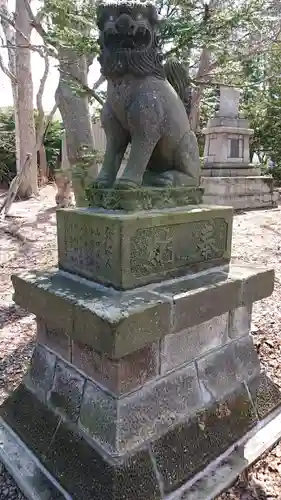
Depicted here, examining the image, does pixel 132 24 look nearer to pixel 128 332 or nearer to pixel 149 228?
pixel 149 228

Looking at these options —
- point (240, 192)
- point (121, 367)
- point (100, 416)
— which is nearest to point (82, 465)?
point (100, 416)

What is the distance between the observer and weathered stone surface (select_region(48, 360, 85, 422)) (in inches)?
65.5

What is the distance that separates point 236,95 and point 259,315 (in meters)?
6.54

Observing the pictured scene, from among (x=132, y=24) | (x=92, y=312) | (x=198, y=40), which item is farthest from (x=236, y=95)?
(x=92, y=312)

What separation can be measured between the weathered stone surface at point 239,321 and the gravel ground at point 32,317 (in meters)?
0.57

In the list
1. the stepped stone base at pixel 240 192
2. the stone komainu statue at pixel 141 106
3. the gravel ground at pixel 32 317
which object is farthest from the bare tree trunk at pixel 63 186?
the stone komainu statue at pixel 141 106

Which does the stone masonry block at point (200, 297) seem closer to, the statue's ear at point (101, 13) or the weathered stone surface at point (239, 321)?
the weathered stone surface at point (239, 321)

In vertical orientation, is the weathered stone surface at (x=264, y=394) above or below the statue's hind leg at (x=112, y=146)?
below

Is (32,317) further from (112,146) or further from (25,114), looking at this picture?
(25,114)

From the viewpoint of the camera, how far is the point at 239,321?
1.97 meters

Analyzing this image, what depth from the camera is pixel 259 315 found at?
325 centimetres

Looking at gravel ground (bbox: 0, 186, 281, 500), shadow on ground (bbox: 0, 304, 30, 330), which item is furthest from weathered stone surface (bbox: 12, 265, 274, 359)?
shadow on ground (bbox: 0, 304, 30, 330)

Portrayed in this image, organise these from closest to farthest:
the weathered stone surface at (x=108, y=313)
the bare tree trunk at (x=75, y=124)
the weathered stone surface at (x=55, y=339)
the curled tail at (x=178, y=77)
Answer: the weathered stone surface at (x=108, y=313), the weathered stone surface at (x=55, y=339), the curled tail at (x=178, y=77), the bare tree trunk at (x=75, y=124)

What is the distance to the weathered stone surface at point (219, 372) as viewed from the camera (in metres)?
1.81
